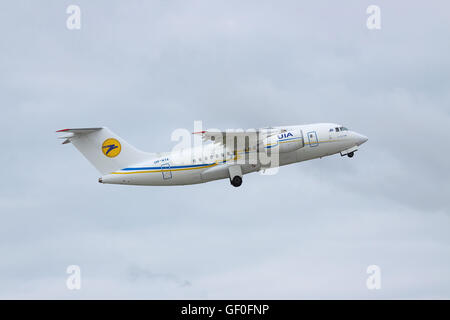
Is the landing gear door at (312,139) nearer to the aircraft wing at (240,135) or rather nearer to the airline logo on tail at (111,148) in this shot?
the aircraft wing at (240,135)

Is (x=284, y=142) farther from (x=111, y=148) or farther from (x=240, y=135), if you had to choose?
(x=111, y=148)

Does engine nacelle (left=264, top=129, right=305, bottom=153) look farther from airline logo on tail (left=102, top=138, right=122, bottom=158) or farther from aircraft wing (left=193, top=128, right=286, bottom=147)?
airline logo on tail (left=102, top=138, right=122, bottom=158)

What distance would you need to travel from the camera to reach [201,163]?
113ft

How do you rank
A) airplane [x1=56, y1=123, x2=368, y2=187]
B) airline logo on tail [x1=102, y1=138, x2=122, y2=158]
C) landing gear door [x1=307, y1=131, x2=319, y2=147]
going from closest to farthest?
airplane [x1=56, y1=123, x2=368, y2=187]
airline logo on tail [x1=102, y1=138, x2=122, y2=158]
landing gear door [x1=307, y1=131, x2=319, y2=147]

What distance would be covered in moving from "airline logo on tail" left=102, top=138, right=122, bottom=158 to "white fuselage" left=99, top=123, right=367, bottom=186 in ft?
2.83

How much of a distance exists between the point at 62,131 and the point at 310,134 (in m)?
11.8

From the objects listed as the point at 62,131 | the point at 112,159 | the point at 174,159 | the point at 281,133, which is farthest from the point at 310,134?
the point at 62,131

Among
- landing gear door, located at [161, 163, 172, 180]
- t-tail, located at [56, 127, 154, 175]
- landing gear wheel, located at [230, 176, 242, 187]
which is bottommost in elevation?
landing gear wheel, located at [230, 176, 242, 187]

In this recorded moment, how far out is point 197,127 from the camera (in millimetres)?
32938

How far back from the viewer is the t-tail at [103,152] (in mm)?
34531

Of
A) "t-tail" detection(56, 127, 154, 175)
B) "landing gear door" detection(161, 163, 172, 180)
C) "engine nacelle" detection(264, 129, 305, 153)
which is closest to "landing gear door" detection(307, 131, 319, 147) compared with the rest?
"engine nacelle" detection(264, 129, 305, 153)

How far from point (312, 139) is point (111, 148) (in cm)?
968

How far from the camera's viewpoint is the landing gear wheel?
114 ft

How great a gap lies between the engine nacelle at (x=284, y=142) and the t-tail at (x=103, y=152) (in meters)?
5.76
